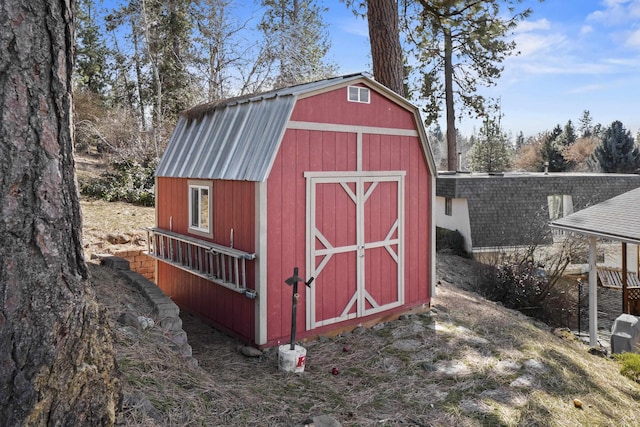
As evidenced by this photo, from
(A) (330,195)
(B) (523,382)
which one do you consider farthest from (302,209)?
(B) (523,382)

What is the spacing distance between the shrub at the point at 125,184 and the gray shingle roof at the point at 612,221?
9.99m

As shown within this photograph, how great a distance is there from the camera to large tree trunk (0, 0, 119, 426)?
199 cm

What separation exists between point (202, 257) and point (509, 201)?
13054mm

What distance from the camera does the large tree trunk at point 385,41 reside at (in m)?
9.23

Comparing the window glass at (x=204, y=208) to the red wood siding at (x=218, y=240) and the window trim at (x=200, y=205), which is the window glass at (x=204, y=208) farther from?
the red wood siding at (x=218, y=240)

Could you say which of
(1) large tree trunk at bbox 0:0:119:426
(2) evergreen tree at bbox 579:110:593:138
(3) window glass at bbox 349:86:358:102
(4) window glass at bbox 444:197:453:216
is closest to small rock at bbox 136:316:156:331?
(1) large tree trunk at bbox 0:0:119:426

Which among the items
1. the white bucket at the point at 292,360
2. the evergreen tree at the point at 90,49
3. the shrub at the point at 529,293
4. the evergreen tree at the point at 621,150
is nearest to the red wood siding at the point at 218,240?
the white bucket at the point at 292,360

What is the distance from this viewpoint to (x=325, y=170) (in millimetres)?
5719

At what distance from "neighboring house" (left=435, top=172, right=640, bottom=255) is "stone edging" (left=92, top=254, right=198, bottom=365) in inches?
470

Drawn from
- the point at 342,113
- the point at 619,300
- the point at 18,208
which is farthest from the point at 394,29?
the point at 619,300

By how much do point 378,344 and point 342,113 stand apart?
2898 millimetres

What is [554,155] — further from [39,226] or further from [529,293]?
[39,226]

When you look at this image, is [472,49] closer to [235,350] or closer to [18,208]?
[235,350]

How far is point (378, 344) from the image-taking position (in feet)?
18.7
